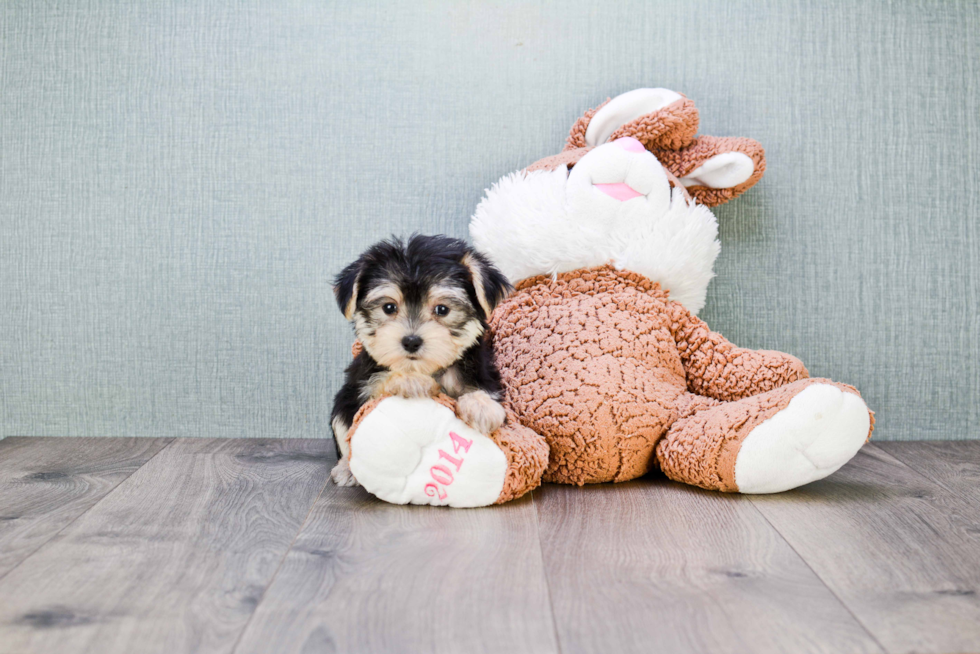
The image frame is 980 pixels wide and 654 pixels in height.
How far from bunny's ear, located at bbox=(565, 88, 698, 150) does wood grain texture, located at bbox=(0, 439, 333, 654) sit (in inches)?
57.0

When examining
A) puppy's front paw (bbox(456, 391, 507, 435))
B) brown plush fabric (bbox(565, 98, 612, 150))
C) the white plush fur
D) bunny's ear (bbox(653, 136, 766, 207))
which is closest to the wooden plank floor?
puppy's front paw (bbox(456, 391, 507, 435))

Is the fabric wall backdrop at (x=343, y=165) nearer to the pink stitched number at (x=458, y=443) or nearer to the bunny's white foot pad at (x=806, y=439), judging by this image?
the bunny's white foot pad at (x=806, y=439)

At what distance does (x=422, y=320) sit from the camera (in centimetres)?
190

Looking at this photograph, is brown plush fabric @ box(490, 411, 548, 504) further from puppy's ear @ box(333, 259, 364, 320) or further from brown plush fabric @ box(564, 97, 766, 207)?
brown plush fabric @ box(564, 97, 766, 207)

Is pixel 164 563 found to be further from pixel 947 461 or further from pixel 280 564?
pixel 947 461

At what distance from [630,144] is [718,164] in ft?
1.14

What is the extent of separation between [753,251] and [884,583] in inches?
59.1

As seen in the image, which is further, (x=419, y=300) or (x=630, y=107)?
(x=630, y=107)

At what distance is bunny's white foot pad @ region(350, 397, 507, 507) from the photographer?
1858 mm

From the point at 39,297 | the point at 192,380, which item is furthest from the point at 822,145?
the point at 39,297

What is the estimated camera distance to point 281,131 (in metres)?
2.68

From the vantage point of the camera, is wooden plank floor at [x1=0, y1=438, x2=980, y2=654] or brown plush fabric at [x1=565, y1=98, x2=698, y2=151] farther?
brown plush fabric at [x1=565, y1=98, x2=698, y2=151]

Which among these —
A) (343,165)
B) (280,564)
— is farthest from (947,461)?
(343,165)

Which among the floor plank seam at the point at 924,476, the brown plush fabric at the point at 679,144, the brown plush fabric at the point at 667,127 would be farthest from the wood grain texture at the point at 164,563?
the floor plank seam at the point at 924,476
